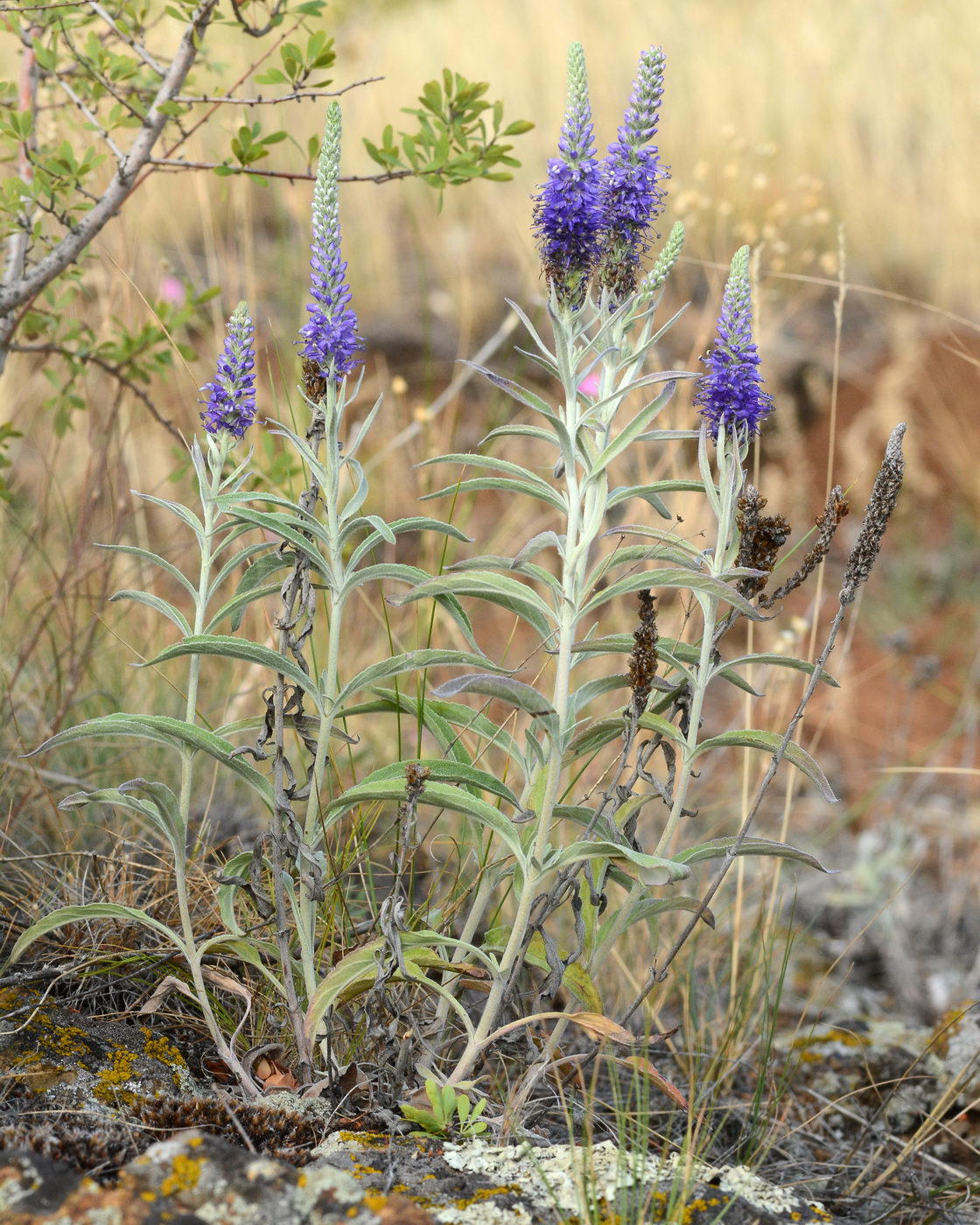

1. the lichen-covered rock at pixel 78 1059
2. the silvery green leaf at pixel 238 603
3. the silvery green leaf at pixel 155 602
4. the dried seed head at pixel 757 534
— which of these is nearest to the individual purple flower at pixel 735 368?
the dried seed head at pixel 757 534

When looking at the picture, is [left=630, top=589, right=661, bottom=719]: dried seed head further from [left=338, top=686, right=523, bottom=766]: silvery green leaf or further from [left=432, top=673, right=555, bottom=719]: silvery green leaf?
[left=338, top=686, right=523, bottom=766]: silvery green leaf

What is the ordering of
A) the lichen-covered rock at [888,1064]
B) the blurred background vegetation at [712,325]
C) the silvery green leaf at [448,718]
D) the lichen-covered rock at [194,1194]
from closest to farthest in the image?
the lichen-covered rock at [194,1194], the silvery green leaf at [448,718], the lichen-covered rock at [888,1064], the blurred background vegetation at [712,325]

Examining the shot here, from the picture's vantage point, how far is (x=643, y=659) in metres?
1.45

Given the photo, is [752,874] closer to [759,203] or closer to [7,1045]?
[7,1045]

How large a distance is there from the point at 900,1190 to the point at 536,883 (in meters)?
1.06

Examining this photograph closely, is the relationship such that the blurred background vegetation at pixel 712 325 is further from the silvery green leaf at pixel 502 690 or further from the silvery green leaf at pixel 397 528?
the silvery green leaf at pixel 502 690

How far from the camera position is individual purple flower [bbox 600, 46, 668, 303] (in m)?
1.50

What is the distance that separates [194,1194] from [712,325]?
3.73 m

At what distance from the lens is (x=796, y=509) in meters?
5.75

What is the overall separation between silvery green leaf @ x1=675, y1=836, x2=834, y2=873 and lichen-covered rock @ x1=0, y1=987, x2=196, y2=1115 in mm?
826

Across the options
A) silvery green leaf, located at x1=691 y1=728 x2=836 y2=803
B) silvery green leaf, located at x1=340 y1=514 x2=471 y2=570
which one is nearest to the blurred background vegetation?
silvery green leaf, located at x1=691 y1=728 x2=836 y2=803

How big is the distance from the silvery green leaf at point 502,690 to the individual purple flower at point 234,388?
526mm

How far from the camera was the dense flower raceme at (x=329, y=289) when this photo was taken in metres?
1.51

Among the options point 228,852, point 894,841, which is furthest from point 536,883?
point 894,841
